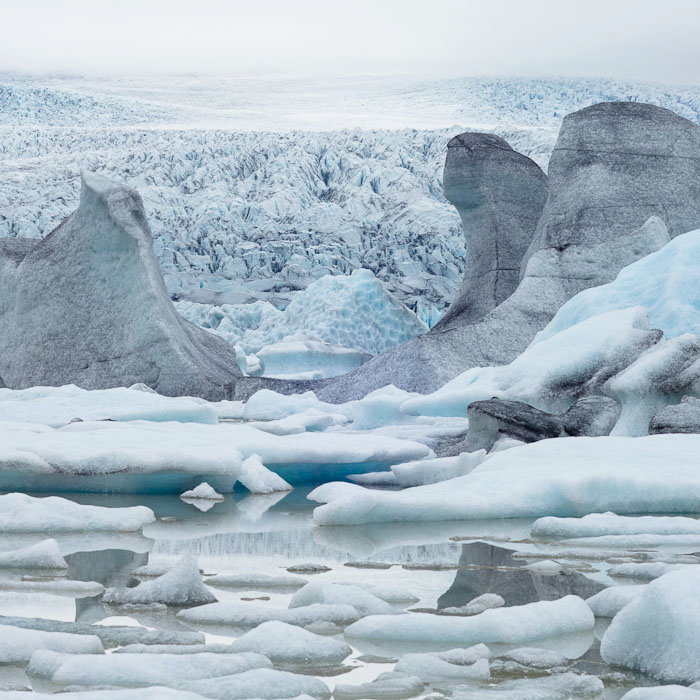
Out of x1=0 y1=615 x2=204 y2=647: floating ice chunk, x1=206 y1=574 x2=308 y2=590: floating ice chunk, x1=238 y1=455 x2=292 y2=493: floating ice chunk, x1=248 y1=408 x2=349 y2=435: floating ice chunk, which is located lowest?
x1=248 y1=408 x2=349 y2=435: floating ice chunk

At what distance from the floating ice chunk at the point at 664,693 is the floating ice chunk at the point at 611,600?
21.7 inches

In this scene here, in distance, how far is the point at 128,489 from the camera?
4199 mm

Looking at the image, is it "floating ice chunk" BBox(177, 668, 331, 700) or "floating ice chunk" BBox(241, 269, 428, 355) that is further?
"floating ice chunk" BBox(241, 269, 428, 355)

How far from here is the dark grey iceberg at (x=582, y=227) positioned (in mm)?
8695

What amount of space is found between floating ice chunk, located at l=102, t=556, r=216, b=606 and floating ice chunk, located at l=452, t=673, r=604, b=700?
0.72m

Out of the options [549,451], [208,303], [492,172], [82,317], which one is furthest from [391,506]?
[208,303]

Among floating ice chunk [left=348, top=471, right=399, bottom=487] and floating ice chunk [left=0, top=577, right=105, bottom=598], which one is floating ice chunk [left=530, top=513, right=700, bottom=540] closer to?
floating ice chunk [left=0, top=577, right=105, bottom=598]

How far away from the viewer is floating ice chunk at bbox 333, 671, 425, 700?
5.21ft

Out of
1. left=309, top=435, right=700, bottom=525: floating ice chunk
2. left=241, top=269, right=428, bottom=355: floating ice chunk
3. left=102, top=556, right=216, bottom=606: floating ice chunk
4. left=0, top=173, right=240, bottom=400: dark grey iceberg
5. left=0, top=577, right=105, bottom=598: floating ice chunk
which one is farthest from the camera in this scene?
left=241, top=269, right=428, bottom=355: floating ice chunk

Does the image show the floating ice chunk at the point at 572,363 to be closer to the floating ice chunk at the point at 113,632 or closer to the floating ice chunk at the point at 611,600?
the floating ice chunk at the point at 611,600

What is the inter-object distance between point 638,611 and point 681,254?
5264 mm

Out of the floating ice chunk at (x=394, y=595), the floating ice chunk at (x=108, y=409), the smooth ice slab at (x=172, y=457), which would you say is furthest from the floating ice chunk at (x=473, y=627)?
the floating ice chunk at (x=108, y=409)

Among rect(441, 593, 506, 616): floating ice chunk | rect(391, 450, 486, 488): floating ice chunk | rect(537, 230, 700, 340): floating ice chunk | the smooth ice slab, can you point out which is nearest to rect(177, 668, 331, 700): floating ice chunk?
rect(441, 593, 506, 616): floating ice chunk

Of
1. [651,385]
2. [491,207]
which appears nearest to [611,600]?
[651,385]
